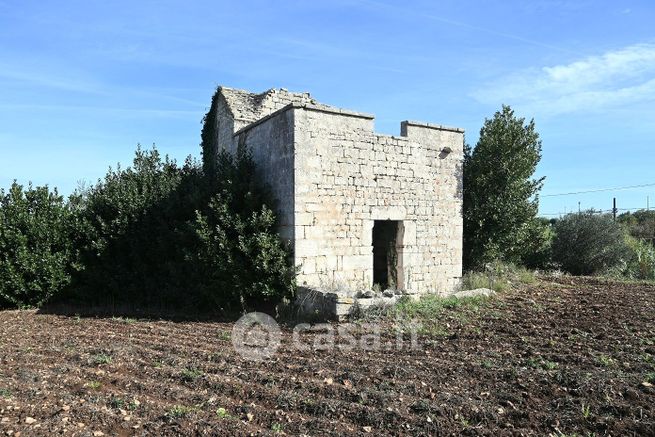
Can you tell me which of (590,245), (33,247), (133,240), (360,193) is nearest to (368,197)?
(360,193)

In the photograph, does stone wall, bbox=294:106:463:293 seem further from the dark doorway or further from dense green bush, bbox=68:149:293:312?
dense green bush, bbox=68:149:293:312

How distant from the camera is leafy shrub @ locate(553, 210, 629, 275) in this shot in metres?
15.3

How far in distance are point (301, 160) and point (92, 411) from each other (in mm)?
6178

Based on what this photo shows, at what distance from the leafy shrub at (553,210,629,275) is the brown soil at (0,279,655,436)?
8.09 metres

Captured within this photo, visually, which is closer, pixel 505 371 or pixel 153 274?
pixel 505 371

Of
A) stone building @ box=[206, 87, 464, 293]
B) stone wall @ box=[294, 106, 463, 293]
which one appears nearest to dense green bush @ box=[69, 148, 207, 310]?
stone building @ box=[206, 87, 464, 293]

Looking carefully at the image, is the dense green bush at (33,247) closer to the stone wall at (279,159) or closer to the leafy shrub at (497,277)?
the stone wall at (279,159)

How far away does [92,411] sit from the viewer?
4.27 m

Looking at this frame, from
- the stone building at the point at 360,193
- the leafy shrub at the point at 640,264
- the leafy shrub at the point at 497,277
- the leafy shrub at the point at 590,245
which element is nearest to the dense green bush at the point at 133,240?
the stone building at the point at 360,193

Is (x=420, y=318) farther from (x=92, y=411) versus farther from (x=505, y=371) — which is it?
(x=92, y=411)

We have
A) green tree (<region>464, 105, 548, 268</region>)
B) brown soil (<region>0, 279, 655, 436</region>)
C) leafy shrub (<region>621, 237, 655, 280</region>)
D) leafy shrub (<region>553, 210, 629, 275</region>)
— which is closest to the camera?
brown soil (<region>0, 279, 655, 436</region>)

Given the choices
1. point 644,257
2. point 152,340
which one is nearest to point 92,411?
point 152,340

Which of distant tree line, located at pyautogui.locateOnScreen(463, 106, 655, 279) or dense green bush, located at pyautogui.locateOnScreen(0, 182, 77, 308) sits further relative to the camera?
distant tree line, located at pyautogui.locateOnScreen(463, 106, 655, 279)

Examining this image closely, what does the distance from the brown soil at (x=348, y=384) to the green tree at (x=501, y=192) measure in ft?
17.5
